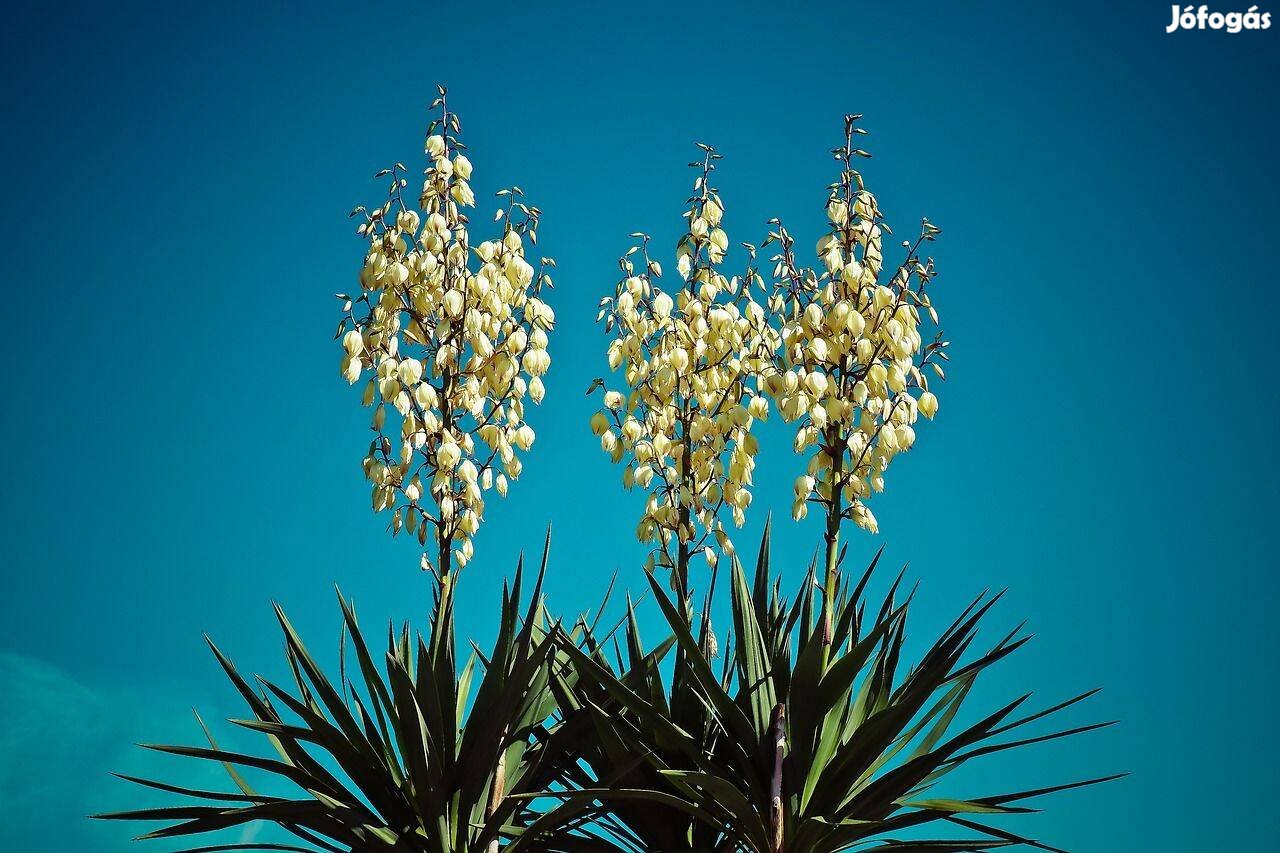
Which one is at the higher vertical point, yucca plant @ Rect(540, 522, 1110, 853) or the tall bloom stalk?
the tall bloom stalk

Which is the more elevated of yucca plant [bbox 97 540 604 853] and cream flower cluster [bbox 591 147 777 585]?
cream flower cluster [bbox 591 147 777 585]

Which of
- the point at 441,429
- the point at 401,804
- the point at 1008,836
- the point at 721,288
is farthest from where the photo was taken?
the point at 721,288

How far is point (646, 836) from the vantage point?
376cm

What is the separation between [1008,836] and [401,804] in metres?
1.53

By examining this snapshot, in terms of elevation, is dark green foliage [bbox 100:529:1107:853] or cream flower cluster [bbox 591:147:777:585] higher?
cream flower cluster [bbox 591:147:777:585]

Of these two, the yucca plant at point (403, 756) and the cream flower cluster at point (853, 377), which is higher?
the cream flower cluster at point (853, 377)

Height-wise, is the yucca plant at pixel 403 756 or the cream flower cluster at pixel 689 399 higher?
the cream flower cluster at pixel 689 399

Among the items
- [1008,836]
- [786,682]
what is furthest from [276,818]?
[1008,836]

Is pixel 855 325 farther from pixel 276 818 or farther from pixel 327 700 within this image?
pixel 276 818

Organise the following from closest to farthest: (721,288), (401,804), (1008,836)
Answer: (1008,836) → (401,804) → (721,288)

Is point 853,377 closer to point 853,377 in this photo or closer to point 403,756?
point 853,377

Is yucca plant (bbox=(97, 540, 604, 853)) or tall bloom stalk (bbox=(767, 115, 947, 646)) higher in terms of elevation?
tall bloom stalk (bbox=(767, 115, 947, 646))

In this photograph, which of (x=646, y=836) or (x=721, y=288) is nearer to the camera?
(x=646, y=836)

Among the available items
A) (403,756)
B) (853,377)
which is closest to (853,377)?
(853,377)
